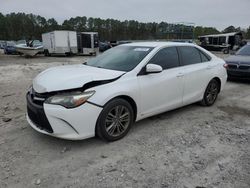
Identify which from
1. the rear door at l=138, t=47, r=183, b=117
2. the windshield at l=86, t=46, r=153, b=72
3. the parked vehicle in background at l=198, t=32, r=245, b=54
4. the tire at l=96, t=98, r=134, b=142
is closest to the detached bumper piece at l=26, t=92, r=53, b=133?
the tire at l=96, t=98, r=134, b=142

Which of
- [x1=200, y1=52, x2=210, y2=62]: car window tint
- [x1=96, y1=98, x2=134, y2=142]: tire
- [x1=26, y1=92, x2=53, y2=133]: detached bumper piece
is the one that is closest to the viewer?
[x1=26, y1=92, x2=53, y2=133]: detached bumper piece

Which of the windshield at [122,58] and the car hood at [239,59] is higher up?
the windshield at [122,58]

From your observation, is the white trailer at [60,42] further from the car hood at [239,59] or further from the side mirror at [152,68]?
the side mirror at [152,68]

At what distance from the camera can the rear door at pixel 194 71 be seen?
182 inches

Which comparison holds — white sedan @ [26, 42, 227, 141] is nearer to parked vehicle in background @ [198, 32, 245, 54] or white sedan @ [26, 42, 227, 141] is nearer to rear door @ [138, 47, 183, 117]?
rear door @ [138, 47, 183, 117]

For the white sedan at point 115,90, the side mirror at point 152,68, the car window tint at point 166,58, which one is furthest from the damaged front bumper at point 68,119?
the car window tint at point 166,58


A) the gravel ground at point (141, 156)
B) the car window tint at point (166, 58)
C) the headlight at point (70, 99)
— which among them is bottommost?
the gravel ground at point (141, 156)

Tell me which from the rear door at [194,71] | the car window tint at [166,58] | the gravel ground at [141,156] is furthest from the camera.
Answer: the rear door at [194,71]

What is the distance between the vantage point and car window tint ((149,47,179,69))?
163 inches

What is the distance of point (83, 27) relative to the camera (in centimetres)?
7281

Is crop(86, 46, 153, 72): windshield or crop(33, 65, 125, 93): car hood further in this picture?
crop(86, 46, 153, 72): windshield

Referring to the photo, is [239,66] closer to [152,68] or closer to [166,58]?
[166,58]

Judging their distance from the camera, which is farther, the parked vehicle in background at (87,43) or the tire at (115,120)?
the parked vehicle in background at (87,43)

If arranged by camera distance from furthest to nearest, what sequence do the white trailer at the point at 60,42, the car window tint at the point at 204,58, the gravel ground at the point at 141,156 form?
the white trailer at the point at 60,42
the car window tint at the point at 204,58
the gravel ground at the point at 141,156
